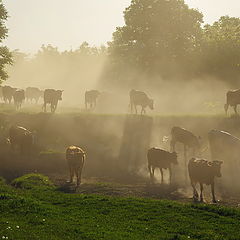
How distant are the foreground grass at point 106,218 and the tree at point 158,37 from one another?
4321cm

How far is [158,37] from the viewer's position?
61250 mm

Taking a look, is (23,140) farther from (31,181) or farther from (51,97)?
(51,97)

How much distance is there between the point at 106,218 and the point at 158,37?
49767mm

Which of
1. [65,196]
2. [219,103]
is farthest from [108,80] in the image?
[65,196]

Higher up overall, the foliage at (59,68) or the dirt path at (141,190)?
the foliage at (59,68)

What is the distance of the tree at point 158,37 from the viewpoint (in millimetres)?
59844

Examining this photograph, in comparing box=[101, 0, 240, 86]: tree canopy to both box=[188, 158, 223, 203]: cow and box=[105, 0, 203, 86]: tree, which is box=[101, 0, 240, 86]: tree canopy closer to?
box=[105, 0, 203, 86]: tree

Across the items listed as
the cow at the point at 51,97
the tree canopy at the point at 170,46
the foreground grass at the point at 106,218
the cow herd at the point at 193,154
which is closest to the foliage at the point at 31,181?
the cow herd at the point at 193,154

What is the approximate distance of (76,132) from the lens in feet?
121

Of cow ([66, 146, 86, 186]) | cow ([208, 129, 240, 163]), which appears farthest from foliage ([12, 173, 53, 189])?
cow ([208, 129, 240, 163])

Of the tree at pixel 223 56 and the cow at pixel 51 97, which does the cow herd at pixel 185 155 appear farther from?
the tree at pixel 223 56

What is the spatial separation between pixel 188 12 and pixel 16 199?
5339cm

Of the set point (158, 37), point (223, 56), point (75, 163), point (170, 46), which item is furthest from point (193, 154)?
point (158, 37)

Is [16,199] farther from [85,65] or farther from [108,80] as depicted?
[85,65]
